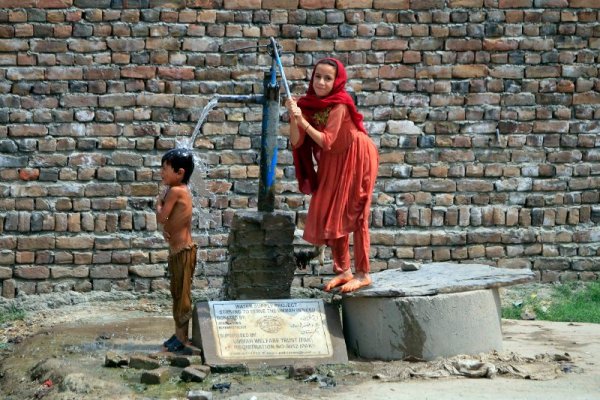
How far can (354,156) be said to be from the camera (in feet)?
20.8

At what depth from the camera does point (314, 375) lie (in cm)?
575

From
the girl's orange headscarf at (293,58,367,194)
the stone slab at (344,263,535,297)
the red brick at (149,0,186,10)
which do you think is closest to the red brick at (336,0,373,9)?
the red brick at (149,0,186,10)

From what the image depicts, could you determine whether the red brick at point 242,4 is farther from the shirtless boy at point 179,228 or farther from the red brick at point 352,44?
the shirtless boy at point 179,228

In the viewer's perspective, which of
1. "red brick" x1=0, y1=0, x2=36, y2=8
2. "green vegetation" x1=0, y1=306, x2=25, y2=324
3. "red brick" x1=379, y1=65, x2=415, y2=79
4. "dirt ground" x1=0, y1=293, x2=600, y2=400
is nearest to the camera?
"dirt ground" x1=0, y1=293, x2=600, y2=400

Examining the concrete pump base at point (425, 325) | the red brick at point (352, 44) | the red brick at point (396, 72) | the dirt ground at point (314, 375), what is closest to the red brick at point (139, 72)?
the red brick at point (352, 44)

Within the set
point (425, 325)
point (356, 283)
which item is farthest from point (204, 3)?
point (425, 325)

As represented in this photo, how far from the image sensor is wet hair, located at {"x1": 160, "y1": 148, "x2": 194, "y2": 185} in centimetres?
610

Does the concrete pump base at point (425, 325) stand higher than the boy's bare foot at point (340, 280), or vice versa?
the boy's bare foot at point (340, 280)

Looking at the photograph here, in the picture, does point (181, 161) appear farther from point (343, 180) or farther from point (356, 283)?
point (356, 283)

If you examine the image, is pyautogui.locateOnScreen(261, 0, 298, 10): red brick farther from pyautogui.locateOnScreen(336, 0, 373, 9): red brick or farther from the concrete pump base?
the concrete pump base

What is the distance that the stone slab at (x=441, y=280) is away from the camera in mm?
6109

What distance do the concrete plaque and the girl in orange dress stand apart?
253mm

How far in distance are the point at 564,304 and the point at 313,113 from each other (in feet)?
9.88

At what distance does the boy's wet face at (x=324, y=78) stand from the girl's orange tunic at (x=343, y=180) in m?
0.12
